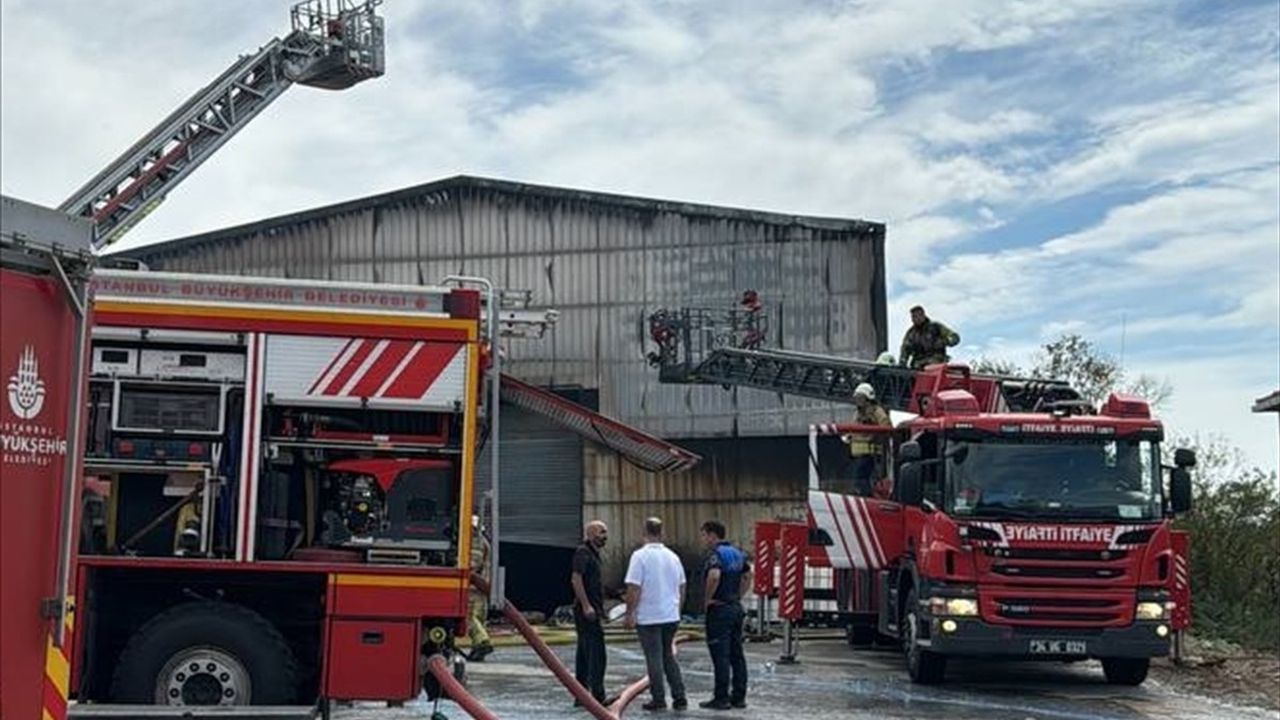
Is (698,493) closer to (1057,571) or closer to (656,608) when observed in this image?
(1057,571)

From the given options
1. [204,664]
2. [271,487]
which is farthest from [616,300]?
[204,664]

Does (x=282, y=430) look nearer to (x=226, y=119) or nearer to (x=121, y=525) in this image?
(x=121, y=525)

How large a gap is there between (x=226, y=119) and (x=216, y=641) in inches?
823

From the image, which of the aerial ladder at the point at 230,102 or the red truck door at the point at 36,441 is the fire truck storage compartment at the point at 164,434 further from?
the aerial ladder at the point at 230,102

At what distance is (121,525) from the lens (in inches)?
377

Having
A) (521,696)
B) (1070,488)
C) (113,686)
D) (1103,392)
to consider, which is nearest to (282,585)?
(113,686)

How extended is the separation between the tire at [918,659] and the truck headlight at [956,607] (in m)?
0.44

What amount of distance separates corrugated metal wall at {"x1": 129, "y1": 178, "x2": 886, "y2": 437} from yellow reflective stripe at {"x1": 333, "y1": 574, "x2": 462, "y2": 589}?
18.6 meters

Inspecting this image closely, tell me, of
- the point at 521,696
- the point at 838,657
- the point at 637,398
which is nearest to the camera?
the point at 521,696

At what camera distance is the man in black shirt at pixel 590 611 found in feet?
41.5

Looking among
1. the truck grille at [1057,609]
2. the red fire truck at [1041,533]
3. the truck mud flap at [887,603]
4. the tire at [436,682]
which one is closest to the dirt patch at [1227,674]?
the red fire truck at [1041,533]

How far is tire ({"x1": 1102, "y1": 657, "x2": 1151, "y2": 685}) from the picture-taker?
49.6 feet

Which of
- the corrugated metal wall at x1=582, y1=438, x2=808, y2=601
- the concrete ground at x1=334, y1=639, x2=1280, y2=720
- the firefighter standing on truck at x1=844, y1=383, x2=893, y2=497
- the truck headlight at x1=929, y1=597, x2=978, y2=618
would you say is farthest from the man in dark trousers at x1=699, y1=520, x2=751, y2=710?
the corrugated metal wall at x1=582, y1=438, x2=808, y2=601

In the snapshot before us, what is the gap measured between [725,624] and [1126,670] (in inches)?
187
